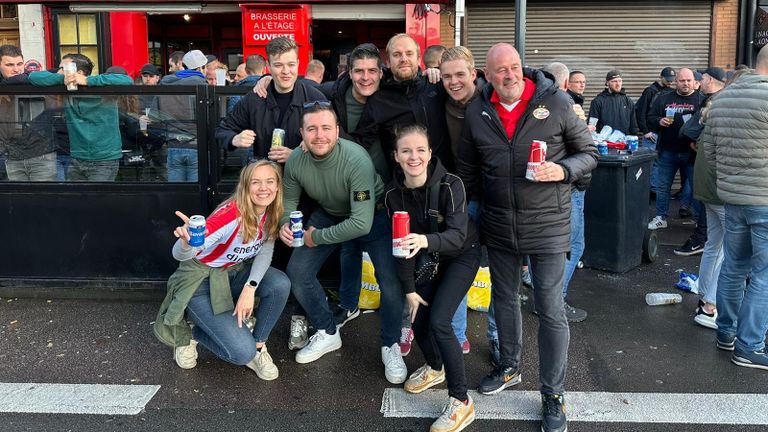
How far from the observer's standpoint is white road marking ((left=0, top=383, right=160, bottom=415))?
3.83 meters

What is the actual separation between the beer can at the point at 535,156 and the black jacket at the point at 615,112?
6180 millimetres

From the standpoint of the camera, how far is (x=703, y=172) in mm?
5160

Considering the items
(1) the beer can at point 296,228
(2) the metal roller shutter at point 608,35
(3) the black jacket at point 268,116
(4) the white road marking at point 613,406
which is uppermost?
(2) the metal roller shutter at point 608,35

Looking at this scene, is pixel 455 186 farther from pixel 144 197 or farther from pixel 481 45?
pixel 481 45

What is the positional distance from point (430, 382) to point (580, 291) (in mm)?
2297

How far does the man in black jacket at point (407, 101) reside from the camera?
4270 mm

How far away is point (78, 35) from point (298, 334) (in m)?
9.50

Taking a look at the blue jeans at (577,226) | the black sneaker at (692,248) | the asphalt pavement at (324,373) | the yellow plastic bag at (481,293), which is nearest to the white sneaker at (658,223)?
the black sneaker at (692,248)

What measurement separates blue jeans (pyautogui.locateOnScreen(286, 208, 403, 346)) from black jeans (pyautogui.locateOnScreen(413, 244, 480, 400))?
42 cm

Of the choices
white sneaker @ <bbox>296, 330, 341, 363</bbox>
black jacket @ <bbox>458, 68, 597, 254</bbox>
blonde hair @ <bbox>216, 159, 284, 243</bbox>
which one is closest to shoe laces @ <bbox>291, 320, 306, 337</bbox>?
white sneaker @ <bbox>296, 330, 341, 363</bbox>

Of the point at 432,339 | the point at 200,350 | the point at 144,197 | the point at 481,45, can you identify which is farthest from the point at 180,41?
the point at 432,339

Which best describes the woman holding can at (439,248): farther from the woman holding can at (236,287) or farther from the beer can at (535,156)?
the woman holding can at (236,287)

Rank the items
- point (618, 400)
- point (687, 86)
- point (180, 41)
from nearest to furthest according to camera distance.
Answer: point (618, 400) < point (687, 86) < point (180, 41)

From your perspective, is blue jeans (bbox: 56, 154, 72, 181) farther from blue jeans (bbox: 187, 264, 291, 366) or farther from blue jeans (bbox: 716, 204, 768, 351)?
blue jeans (bbox: 716, 204, 768, 351)
